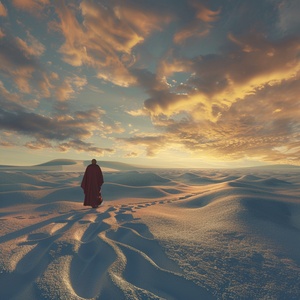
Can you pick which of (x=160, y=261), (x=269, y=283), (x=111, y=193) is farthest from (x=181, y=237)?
(x=111, y=193)

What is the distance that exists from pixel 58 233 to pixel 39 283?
1890mm

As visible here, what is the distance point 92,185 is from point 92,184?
4cm

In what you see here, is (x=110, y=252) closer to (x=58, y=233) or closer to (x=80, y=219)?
(x=58, y=233)

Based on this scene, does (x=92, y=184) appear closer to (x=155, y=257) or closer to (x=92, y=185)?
(x=92, y=185)

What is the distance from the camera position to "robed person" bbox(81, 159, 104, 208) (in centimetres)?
709

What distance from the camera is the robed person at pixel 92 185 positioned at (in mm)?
7094

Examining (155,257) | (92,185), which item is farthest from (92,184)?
(155,257)

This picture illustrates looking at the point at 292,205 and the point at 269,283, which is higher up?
the point at 292,205

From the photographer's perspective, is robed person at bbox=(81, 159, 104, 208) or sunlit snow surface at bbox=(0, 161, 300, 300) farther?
robed person at bbox=(81, 159, 104, 208)

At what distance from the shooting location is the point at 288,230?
4.05 meters

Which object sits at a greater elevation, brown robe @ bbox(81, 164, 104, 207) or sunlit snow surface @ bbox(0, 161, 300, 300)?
brown robe @ bbox(81, 164, 104, 207)

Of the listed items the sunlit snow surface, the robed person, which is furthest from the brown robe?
the sunlit snow surface

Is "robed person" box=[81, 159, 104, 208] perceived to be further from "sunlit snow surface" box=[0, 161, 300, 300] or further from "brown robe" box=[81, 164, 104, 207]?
"sunlit snow surface" box=[0, 161, 300, 300]

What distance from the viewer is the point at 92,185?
7383 mm
